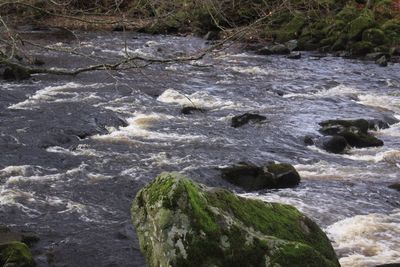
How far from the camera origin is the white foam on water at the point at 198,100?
14242 millimetres

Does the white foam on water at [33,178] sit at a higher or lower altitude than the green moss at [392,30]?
lower

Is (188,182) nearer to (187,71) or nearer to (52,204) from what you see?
(52,204)

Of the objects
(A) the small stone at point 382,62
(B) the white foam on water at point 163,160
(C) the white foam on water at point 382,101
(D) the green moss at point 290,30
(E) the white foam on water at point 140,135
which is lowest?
(E) the white foam on water at point 140,135

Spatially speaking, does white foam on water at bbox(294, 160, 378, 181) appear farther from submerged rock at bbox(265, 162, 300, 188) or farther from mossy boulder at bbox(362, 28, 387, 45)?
mossy boulder at bbox(362, 28, 387, 45)

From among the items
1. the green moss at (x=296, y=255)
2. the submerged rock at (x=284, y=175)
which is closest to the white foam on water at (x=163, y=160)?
the submerged rock at (x=284, y=175)

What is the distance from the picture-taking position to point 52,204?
8414 millimetres

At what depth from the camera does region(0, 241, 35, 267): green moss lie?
6.30 meters

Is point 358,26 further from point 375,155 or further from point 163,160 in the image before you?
point 163,160

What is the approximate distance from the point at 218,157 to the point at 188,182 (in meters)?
5.00

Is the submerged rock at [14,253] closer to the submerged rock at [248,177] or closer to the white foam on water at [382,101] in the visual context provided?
the submerged rock at [248,177]

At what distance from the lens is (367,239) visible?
290 inches

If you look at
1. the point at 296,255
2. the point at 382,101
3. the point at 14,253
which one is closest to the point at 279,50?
the point at 382,101

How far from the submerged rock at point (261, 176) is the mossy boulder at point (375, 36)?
46.2ft

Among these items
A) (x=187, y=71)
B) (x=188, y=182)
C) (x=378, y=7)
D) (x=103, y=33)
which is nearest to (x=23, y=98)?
(x=187, y=71)
